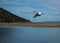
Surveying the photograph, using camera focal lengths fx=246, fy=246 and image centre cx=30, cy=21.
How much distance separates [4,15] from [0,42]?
13316 millimetres

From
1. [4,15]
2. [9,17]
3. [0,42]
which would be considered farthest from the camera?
[4,15]

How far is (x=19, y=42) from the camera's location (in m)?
9.16

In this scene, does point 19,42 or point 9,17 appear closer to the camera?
point 19,42

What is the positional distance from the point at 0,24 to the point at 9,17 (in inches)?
91.9

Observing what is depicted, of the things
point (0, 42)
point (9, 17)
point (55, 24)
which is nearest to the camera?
point (0, 42)

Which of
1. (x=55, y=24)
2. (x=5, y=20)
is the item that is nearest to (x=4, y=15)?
(x=5, y=20)

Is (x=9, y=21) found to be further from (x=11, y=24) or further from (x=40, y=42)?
(x=40, y=42)

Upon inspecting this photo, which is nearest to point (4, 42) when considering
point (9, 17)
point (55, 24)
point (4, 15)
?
point (9, 17)

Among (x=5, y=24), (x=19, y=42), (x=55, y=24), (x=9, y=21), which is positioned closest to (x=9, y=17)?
(x=9, y=21)

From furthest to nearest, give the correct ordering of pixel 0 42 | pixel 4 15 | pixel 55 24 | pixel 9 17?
pixel 55 24, pixel 4 15, pixel 9 17, pixel 0 42

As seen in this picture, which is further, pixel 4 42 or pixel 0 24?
pixel 0 24

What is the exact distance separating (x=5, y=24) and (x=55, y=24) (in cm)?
479

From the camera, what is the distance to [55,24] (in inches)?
929

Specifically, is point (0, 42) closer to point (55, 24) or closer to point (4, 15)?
point (4, 15)
